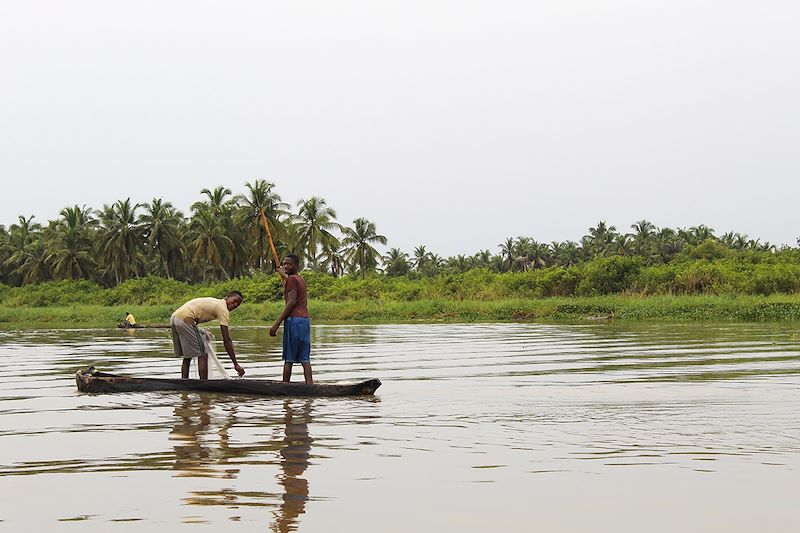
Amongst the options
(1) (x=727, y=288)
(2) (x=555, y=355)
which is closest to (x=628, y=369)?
(2) (x=555, y=355)

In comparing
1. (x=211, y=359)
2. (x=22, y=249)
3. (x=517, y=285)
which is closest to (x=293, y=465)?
(x=211, y=359)

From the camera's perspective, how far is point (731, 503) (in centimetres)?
571

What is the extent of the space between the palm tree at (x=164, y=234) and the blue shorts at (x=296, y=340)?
195 ft

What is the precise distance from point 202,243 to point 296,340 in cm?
5552

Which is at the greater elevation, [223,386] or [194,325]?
[194,325]

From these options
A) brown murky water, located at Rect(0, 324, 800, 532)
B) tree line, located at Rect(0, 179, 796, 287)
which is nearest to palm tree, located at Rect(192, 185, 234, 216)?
tree line, located at Rect(0, 179, 796, 287)

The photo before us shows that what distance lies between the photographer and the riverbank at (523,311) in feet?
113

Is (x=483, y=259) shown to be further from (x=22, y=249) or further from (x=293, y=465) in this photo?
(x=293, y=465)

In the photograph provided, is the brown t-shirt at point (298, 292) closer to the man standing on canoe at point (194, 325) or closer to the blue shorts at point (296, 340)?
the blue shorts at point (296, 340)

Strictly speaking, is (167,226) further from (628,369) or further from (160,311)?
(628,369)

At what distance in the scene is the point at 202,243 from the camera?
6606cm

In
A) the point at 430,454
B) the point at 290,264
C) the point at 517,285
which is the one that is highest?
the point at 517,285

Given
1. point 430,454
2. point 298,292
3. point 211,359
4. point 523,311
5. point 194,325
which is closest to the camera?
point 430,454

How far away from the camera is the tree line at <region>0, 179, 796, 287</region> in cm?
6673
